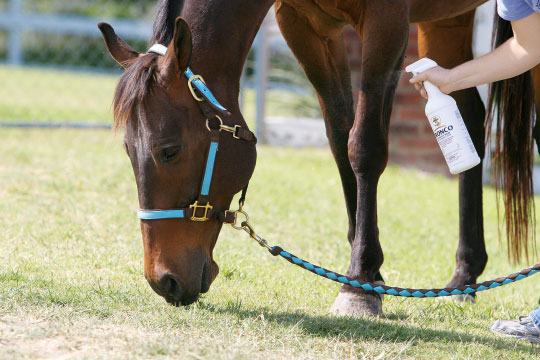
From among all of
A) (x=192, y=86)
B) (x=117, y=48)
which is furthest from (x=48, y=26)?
(x=192, y=86)

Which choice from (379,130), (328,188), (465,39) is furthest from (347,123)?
(328,188)

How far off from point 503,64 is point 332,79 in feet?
3.56

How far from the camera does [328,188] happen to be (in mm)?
6188

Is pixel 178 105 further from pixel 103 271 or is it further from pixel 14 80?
pixel 14 80

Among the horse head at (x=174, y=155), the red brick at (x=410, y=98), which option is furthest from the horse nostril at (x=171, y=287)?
the red brick at (x=410, y=98)

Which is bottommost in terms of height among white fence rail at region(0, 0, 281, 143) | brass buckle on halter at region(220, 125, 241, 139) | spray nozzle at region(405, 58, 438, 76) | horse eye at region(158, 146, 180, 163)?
horse eye at region(158, 146, 180, 163)

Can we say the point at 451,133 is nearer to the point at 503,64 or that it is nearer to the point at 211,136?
the point at 503,64

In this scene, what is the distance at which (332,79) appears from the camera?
3488 millimetres

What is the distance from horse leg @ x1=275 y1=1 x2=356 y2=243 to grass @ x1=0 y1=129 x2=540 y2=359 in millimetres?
587

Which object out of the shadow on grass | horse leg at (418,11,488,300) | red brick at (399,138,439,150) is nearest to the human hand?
the shadow on grass

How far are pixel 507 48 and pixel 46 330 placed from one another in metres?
1.83

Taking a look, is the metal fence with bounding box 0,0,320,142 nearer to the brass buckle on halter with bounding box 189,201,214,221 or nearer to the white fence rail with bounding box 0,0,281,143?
the white fence rail with bounding box 0,0,281,143

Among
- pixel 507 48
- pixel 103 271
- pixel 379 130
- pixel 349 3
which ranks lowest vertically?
pixel 103 271

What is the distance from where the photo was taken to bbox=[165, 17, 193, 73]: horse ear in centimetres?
238
